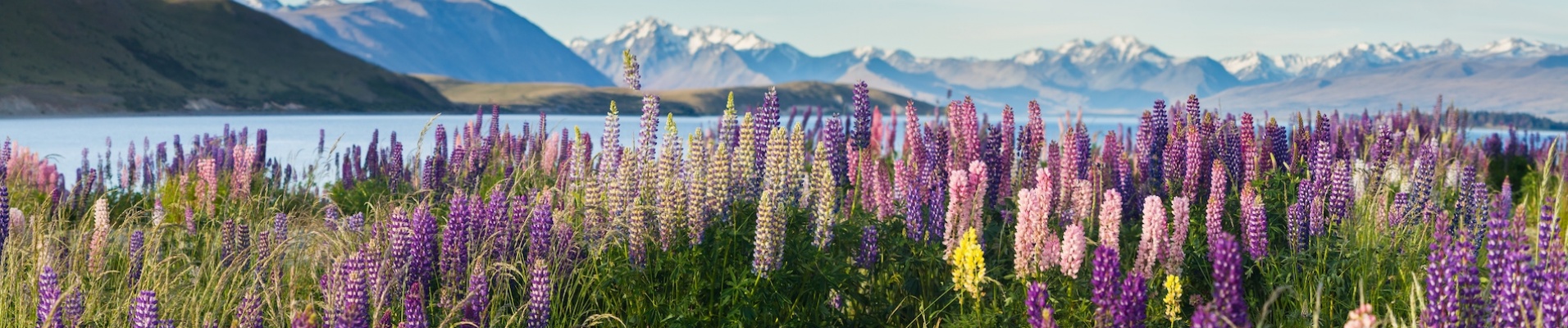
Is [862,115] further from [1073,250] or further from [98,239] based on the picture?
[98,239]

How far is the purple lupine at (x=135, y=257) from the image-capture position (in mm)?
6074

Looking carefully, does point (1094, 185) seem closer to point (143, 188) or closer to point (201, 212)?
point (201, 212)

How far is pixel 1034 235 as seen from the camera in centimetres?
504

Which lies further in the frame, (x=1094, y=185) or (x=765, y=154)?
(x=1094, y=185)

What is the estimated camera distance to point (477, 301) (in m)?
5.06

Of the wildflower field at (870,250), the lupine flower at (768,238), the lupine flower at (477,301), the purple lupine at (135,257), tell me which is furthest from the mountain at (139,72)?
the lupine flower at (768,238)

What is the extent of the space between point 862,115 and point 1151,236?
3.06 metres

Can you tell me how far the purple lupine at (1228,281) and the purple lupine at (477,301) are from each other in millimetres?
2977

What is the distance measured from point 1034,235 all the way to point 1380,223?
3136 millimetres

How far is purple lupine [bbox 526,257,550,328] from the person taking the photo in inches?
196

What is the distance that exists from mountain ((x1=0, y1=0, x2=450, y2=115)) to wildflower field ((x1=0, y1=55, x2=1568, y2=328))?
5745 inches

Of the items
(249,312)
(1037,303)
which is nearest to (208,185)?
(249,312)

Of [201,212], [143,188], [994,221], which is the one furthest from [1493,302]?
[143,188]

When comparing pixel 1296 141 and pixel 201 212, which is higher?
pixel 1296 141
